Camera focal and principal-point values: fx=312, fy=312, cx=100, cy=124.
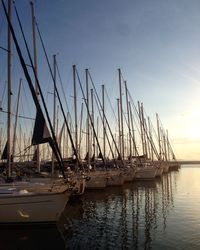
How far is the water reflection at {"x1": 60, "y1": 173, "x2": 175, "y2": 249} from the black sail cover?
4786 mm

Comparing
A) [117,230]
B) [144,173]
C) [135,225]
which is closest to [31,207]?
[117,230]

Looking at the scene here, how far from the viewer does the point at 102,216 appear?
836 inches

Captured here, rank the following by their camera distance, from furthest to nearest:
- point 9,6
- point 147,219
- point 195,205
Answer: point 195,205 → point 9,6 → point 147,219

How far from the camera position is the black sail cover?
17984 millimetres

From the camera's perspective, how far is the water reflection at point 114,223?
14.8 m

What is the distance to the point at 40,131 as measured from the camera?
59.5 feet

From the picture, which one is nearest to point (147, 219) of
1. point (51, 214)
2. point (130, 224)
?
point (130, 224)

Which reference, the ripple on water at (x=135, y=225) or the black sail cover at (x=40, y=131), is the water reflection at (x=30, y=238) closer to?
the ripple on water at (x=135, y=225)

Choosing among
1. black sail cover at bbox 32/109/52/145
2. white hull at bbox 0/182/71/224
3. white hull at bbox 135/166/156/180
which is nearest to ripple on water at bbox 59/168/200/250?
white hull at bbox 0/182/71/224

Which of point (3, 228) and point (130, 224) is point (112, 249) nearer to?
point (130, 224)

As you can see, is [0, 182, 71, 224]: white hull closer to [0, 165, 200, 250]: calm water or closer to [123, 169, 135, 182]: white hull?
[0, 165, 200, 250]: calm water

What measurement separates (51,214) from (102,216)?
5.28 metres

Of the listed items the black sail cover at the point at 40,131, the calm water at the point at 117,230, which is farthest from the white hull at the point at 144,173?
the black sail cover at the point at 40,131

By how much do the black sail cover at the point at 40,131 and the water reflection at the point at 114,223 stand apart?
15.7 feet
